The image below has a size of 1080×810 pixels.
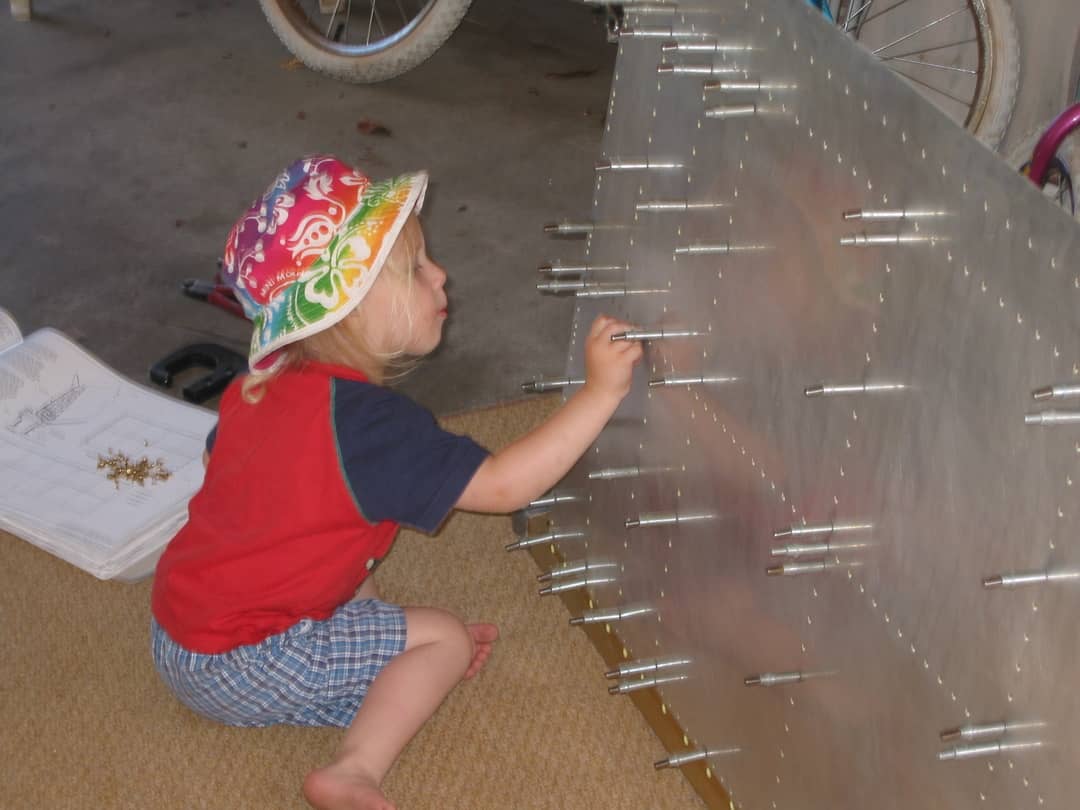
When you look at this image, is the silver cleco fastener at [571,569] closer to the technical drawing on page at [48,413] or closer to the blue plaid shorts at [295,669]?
the blue plaid shorts at [295,669]

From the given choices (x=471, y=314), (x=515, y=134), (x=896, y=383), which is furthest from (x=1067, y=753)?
(x=515, y=134)

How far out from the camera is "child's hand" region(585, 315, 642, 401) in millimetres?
1188

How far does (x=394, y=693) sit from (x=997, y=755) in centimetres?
70

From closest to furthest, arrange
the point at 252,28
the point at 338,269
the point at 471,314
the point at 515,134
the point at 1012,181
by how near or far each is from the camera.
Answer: the point at 1012,181
the point at 338,269
the point at 471,314
the point at 515,134
the point at 252,28

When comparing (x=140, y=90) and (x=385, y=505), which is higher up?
(x=385, y=505)

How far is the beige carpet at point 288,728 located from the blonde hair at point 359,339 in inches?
16.1

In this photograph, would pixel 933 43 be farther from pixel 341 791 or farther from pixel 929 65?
pixel 341 791

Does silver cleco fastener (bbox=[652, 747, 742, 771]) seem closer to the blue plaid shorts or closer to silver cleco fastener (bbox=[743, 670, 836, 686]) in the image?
silver cleco fastener (bbox=[743, 670, 836, 686])

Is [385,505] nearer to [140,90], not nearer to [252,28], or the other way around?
[140,90]

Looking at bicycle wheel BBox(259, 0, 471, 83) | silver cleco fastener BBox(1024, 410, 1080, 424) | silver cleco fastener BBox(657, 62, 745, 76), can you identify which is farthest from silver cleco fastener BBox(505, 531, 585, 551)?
bicycle wheel BBox(259, 0, 471, 83)

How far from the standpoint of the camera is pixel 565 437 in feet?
4.00

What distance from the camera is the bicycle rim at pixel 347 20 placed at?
9.03 feet

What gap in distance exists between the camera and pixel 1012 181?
2.28 ft

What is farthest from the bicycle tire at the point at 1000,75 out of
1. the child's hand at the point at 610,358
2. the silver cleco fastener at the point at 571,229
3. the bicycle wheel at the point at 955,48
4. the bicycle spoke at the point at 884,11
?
the child's hand at the point at 610,358
